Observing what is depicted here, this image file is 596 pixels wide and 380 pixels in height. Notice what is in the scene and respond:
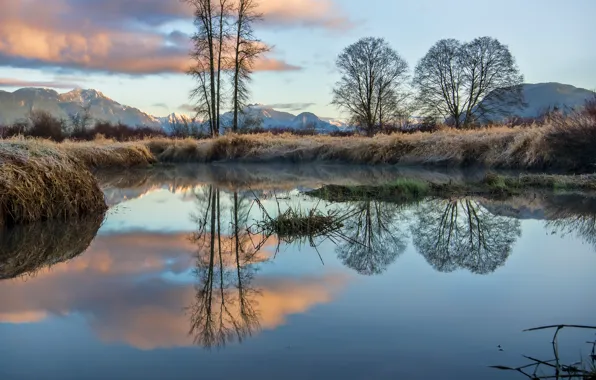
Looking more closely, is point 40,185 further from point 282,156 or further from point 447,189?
point 282,156

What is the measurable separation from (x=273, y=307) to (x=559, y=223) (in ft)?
13.5

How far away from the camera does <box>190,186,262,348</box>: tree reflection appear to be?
2.56 m

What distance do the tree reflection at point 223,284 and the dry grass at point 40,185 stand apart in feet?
5.04

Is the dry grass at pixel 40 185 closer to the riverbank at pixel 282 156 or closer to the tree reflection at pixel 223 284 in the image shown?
the riverbank at pixel 282 156

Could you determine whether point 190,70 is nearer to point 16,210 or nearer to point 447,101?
point 447,101

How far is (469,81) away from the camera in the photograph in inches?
1179

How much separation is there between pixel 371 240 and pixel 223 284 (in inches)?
69.0

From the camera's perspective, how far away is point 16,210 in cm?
535

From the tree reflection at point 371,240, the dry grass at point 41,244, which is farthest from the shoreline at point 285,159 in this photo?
the tree reflection at point 371,240

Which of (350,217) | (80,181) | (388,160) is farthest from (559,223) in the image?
(388,160)

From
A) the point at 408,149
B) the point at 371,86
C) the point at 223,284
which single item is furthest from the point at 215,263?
the point at 371,86

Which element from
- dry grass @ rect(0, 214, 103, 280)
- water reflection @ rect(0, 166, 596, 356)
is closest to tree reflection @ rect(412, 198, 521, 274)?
water reflection @ rect(0, 166, 596, 356)

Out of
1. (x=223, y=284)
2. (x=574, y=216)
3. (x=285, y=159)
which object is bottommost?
(x=223, y=284)

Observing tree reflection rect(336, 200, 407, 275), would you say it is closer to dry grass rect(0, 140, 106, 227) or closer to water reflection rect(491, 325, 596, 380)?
water reflection rect(491, 325, 596, 380)
